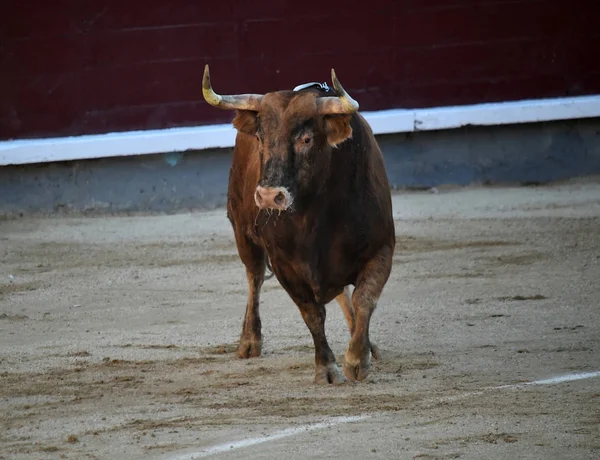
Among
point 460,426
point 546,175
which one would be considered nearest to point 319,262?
point 460,426

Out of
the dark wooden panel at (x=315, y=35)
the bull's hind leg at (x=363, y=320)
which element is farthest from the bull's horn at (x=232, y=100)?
the dark wooden panel at (x=315, y=35)

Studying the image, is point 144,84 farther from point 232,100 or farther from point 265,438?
point 265,438

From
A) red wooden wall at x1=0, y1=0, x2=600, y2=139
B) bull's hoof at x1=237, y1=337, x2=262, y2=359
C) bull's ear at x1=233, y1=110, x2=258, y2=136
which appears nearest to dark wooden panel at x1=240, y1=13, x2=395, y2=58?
red wooden wall at x1=0, y1=0, x2=600, y2=139

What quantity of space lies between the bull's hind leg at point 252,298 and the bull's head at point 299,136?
2.87 feet

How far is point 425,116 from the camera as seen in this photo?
9055 mm

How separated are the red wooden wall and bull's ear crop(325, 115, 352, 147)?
4.19 meters

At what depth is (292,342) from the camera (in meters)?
5.62

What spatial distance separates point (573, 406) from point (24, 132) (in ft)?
17.0

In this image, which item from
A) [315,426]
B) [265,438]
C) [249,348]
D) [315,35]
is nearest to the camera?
[265,438]

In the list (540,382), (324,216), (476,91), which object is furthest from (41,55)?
(540,382)

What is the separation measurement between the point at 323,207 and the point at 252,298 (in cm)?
86

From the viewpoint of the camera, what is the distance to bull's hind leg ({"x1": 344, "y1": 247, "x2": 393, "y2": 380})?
4707 millimetres

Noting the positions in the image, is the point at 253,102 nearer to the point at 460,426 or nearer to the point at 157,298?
the point at 460,426

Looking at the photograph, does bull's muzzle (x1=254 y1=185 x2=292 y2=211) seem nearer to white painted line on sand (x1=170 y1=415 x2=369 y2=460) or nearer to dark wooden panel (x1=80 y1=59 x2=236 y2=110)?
white painted line on sand (x1=170 y1=415 x2=369 y2=460)
